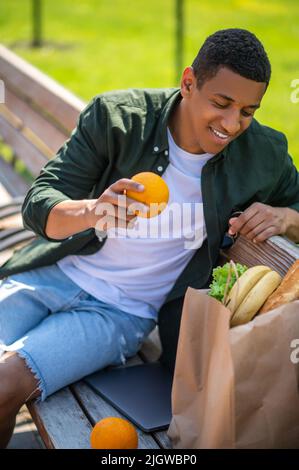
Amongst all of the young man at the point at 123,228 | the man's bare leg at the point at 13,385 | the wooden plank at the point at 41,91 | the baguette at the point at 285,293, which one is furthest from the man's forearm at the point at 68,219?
the wooden plank at the point at 41,91

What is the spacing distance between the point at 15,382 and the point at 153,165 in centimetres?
88

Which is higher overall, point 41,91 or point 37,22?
point 41,91

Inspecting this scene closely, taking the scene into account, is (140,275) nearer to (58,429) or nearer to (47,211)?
(47,211)

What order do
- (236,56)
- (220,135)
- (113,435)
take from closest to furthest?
(113,435) → (236,56) → (220,135)

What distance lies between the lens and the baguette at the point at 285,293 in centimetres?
210

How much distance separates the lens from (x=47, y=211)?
263 cm

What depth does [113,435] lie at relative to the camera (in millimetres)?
2225

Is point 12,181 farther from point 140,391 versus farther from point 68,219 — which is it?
point 140,391

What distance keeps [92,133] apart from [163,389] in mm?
934

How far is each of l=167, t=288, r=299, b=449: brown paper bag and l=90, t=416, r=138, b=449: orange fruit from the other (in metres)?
0.23

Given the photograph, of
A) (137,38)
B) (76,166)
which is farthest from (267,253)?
(137,38)

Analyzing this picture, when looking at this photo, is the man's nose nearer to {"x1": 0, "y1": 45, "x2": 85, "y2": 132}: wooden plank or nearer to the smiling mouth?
the smiling mouth

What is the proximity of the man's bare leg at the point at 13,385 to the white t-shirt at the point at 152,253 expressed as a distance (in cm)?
44

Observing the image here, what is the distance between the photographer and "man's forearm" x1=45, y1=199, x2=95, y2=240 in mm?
2518
